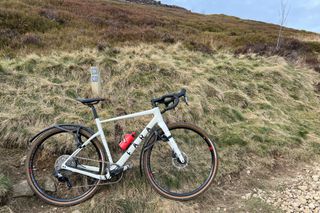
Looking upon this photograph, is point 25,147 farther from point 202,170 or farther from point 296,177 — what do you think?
point 296,177

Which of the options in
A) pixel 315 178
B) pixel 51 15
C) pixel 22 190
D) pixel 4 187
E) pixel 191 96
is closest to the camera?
pixel 4 187

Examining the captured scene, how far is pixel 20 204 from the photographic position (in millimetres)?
3625

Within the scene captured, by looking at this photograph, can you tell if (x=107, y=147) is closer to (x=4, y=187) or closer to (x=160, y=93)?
(x=4, y=187)

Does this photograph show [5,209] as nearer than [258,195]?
Yes

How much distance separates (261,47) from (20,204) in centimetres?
1219

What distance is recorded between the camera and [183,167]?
403 cm

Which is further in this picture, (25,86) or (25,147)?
(25,86)

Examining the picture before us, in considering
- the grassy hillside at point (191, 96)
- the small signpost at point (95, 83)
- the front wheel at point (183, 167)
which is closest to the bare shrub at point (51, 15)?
the grassy hillside at point (191, 96)

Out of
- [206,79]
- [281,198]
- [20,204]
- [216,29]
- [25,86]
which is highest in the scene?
[216,29]

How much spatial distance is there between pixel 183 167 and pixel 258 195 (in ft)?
4.18

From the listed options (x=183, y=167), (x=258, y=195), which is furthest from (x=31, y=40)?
(x=258, y=195)

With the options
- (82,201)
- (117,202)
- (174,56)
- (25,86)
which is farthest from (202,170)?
(174,56)

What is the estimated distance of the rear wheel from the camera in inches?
143

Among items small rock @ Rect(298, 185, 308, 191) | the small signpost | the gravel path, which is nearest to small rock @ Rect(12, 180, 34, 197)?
the small signpost
